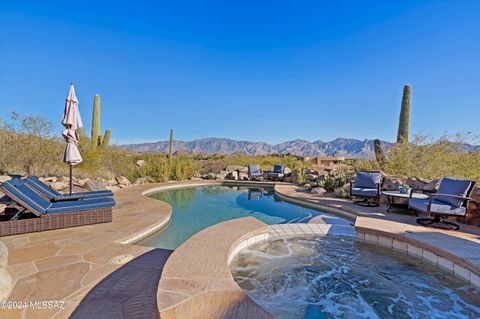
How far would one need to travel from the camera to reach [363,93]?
636 inches

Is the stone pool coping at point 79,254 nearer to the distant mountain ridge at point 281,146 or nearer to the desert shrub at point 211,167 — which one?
the desert shrub at point 211,167

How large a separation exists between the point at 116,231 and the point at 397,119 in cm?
1370

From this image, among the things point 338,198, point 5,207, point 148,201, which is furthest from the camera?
point 338,198

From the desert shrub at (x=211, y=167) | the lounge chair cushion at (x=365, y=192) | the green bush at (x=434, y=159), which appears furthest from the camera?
the desert shrub at (x=211, y=167)

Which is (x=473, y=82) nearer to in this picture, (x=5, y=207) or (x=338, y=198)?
(x=338, y=198)

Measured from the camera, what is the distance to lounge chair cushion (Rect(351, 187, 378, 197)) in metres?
6.11

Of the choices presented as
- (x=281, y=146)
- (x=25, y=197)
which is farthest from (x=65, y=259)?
(x=281, y=146)

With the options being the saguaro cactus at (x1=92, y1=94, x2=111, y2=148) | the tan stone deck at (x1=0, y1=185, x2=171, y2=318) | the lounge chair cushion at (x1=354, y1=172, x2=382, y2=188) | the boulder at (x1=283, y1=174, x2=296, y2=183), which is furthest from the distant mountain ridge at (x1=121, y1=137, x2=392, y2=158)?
the tan stone deck at (x1=0, y1=185, x2=171, y2=318)

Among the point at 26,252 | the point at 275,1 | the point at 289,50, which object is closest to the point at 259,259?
the point at 26,252

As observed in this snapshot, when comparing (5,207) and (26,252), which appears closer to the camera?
(26,252)

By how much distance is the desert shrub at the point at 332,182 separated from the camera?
8.09 m

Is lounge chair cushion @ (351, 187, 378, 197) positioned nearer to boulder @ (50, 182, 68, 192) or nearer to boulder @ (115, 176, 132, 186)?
boulder @ (50, 182, 68, 192)

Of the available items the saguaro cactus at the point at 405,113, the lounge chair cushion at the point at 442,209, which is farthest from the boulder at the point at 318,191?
the saguaro cactus at the point at 405,113

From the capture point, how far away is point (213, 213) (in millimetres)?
5770
